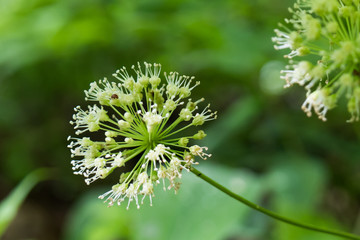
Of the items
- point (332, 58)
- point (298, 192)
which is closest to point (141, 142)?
point (332, 58)

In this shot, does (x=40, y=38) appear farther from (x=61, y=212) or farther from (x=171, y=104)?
(x=61, y=212)

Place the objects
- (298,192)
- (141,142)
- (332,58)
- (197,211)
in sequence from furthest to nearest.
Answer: (298,192)
(197,211)
(141,142)
(332,58)

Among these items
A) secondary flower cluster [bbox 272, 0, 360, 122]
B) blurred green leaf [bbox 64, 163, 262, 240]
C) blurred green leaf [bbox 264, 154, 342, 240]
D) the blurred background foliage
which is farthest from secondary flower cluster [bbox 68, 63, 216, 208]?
blurred green leaf [bbox 264, 154, 342, 240]

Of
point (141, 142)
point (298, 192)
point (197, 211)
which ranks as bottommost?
point (197, 211)

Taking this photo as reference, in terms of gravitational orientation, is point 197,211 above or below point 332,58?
below

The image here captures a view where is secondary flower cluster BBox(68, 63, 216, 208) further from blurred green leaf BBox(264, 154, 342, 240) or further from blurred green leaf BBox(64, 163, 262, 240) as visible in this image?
blurred green leaf BBox(264, 154, 342, 240)

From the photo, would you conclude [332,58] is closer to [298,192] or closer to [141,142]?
[141,142]

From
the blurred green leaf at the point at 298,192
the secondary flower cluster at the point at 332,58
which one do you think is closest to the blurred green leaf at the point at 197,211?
the blurred green leaf at the point at 298,192

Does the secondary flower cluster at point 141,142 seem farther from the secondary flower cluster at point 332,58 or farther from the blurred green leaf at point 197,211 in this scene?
the blurred green leaf at point 197,211

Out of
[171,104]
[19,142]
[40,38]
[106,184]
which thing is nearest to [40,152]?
[19,142]

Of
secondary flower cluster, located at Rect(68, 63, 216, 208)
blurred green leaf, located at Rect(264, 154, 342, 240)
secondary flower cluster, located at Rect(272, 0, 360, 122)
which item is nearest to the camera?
secondary flower cluster, located at Rect(272, 0, 360, 122)
